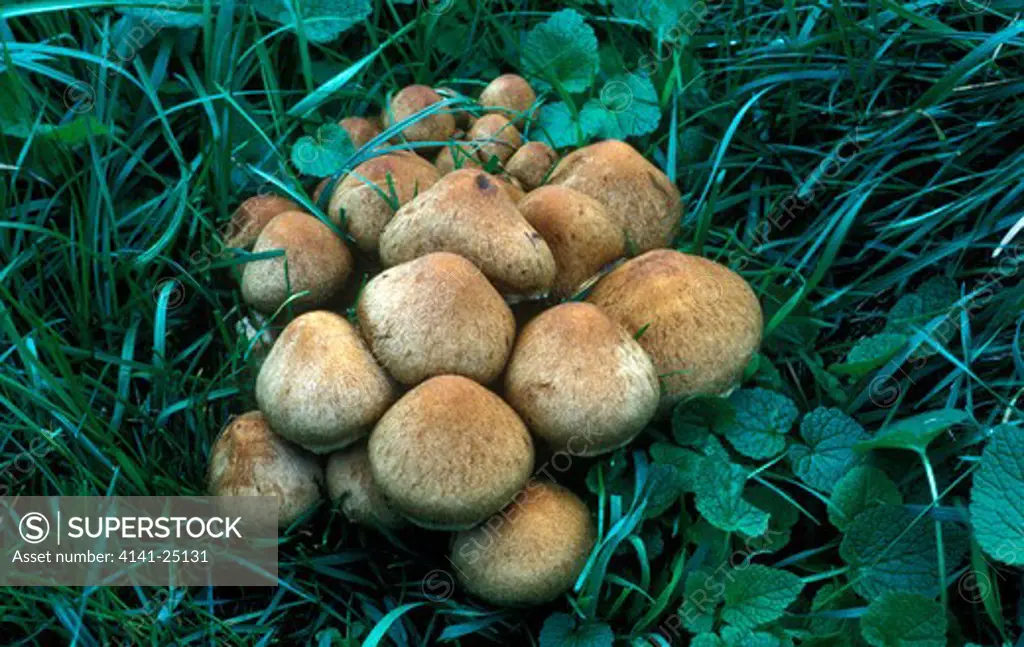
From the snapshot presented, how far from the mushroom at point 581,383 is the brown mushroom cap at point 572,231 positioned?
28 cm

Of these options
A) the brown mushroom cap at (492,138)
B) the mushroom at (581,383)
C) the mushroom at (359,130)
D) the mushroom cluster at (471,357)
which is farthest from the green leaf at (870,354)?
the mushroom at (359,130)

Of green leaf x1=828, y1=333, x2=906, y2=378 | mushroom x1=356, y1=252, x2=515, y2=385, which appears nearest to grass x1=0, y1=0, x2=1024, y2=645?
green leaf x1=828, y1=333, x2=906, y2=378

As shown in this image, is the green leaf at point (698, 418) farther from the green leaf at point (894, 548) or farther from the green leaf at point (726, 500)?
the green leaf at point (894, 548)

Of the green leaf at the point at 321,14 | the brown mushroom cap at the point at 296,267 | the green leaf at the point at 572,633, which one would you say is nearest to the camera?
the green leaf at the point at 572,633

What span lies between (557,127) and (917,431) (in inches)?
60.8

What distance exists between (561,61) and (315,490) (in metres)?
1.77

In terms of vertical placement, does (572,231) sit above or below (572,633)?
above

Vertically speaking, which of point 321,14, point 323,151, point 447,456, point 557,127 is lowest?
point 447,456

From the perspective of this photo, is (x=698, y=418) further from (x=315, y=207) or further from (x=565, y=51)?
(x=565, y=51)

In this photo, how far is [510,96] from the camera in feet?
10.2

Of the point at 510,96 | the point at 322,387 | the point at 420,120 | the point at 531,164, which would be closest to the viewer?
the point at 322,387

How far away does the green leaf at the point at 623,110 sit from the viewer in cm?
314

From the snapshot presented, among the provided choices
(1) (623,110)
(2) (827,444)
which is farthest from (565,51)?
(2) (827,444)

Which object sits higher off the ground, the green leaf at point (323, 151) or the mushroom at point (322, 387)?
the green leaf at point (323, 151)
